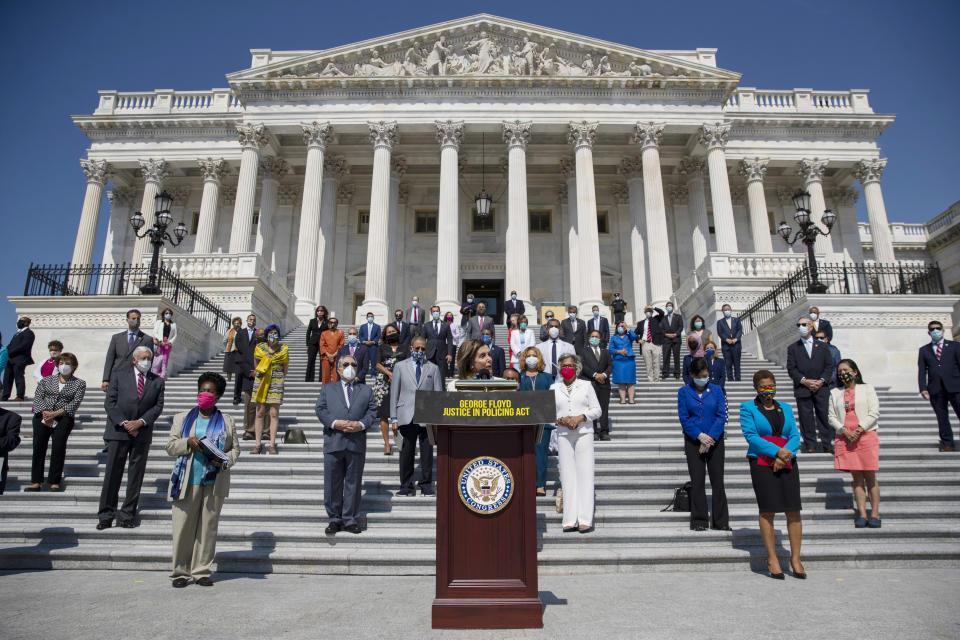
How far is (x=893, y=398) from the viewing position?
517 inches

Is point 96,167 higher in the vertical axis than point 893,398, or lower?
higher

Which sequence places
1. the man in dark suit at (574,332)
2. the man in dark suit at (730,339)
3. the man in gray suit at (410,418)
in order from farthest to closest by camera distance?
the man in dark suit at (730,339) < the man in dark suit at (574,332) < the man in gray suit at (410,418)

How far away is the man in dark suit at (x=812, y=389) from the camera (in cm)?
934

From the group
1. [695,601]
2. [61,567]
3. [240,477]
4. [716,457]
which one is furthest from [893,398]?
[61,567]

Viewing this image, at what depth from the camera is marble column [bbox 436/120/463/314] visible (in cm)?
2547

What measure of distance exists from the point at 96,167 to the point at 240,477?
30.3 m

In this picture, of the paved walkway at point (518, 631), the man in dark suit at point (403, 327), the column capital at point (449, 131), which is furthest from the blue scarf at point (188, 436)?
the column capital at point (449, 131)

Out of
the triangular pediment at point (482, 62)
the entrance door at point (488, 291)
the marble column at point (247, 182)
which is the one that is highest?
the triangular pediment at point (482, 62)

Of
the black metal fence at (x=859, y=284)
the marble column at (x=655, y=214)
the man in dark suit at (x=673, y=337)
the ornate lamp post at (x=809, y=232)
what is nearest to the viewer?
the man in dark suit at (x=673, y=337)

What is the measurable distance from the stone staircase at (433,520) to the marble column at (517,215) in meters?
15.6

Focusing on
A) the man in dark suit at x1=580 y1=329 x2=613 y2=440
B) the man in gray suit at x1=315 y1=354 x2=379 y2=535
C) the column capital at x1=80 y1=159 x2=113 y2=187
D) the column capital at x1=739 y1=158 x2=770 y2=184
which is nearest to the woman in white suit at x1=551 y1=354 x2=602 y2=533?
the man in gray suit at x1=315 y1=354 x2=379 y2=535

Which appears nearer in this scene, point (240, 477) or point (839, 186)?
point (240, 477)

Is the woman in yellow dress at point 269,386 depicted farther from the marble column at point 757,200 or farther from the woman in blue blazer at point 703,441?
the marble column at point 757,200

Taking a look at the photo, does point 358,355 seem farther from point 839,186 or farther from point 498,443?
point 839,186
